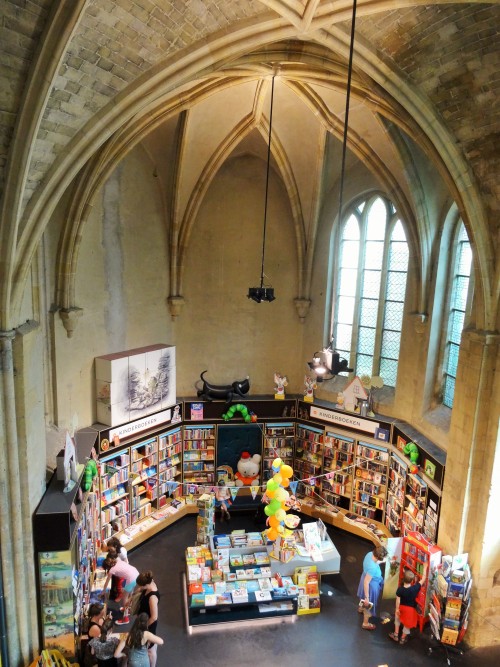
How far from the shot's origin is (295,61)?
9.04m

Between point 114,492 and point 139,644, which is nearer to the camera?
point 139,644

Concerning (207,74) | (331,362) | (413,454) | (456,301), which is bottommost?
(413,454)

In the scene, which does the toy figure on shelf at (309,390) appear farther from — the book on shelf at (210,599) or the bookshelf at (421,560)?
the book on shelf at (210,599)

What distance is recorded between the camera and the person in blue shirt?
920cm

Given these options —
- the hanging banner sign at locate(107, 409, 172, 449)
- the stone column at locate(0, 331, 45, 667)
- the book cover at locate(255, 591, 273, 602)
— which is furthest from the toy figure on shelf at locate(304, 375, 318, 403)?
the stone column at locate(0, 331, 45, 667)

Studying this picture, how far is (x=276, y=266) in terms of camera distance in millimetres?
13531

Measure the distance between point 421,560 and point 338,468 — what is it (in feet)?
11.7

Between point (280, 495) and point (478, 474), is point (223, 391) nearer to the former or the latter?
point (280, 495)

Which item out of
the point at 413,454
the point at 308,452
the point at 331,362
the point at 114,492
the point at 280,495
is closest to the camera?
the point at 331,362

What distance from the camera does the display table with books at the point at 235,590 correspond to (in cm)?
912

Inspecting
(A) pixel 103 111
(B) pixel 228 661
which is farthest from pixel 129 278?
(B) pixel 228 661

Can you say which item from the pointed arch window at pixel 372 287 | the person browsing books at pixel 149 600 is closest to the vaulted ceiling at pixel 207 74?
the pointed arch window at pixel 372 287

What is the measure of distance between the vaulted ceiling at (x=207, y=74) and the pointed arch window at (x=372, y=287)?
2190 millimetres

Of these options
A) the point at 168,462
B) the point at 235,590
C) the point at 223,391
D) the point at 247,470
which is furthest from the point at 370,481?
the point at 168,462
